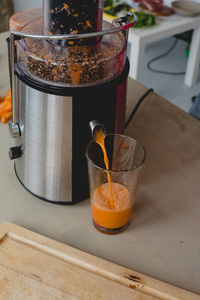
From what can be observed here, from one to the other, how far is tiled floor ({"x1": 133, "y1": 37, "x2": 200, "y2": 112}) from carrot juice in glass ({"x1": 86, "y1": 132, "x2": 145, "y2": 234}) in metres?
1.67

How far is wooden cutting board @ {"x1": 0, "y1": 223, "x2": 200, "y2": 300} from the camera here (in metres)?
0.60

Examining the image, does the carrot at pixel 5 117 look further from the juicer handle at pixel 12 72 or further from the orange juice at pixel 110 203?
the orange juice at pixel 110 203

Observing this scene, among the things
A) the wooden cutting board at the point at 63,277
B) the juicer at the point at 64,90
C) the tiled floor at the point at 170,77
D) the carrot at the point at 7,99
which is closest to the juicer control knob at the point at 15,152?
the juicer at the point at 64,90

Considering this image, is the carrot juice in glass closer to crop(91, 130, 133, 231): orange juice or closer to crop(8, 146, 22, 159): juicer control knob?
crop(91, 130, 133, 231): orange juice

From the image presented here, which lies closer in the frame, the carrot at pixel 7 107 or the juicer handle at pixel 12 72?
the juicer handle at pixel 12 72

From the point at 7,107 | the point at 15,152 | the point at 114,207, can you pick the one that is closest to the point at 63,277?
the point at 114,207

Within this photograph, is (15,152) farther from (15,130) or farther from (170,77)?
(170,77)

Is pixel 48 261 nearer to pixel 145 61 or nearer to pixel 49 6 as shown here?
pixel 49 6

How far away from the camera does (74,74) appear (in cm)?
65

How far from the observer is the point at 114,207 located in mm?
685

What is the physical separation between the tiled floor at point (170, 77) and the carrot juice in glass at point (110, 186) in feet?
5.48

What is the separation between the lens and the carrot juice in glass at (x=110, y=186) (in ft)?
2.20

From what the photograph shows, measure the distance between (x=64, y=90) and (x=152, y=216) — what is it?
0.31 meters

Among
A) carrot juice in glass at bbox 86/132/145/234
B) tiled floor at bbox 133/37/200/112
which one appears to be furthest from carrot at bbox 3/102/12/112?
tiled floor at bbox 133/37/200/112
